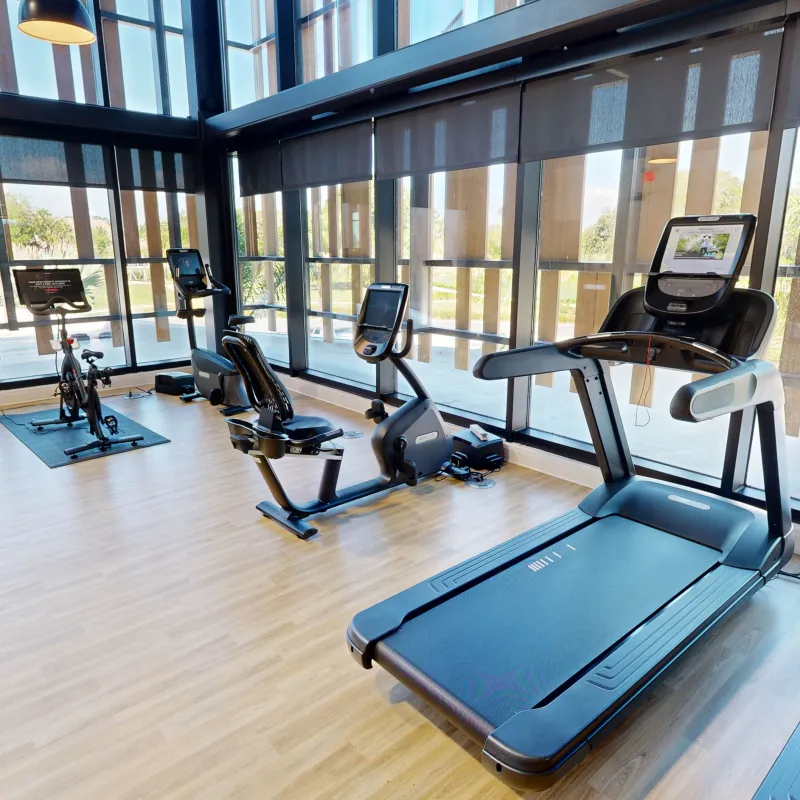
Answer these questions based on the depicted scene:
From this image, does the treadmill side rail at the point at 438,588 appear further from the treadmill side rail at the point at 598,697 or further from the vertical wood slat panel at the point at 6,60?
the vertical wood slat panel at the point at 6,60

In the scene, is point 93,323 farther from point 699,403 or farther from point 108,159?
point 699,403

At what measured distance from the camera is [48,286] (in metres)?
5.02

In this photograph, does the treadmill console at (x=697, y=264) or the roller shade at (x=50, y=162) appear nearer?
the treadmill console at (x=697, y=264)

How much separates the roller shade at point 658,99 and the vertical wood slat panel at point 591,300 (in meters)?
0.77

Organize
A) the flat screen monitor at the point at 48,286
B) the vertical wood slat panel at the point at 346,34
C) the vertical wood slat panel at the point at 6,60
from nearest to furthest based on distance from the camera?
the flat screen monitor at the point at 48,286 < the vertical wood slat panel at the point at 346,34 < the vertical wood slat panel at the point at 6,60

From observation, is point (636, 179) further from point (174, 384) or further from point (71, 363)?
point (174, 384)

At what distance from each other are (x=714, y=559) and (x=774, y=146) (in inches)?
77.9

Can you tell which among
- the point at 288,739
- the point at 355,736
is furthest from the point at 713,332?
the point at 288,739

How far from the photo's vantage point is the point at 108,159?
624 cm

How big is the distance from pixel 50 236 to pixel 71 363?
1.87 metres

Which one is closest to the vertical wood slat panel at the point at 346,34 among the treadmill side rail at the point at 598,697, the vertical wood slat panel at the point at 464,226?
the vertical wood slat panel at the point at 464,226

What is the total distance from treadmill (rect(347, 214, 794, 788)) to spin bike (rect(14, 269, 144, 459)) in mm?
3387

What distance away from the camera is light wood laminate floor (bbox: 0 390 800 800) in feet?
5.98

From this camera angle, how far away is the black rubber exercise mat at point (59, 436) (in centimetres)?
450
